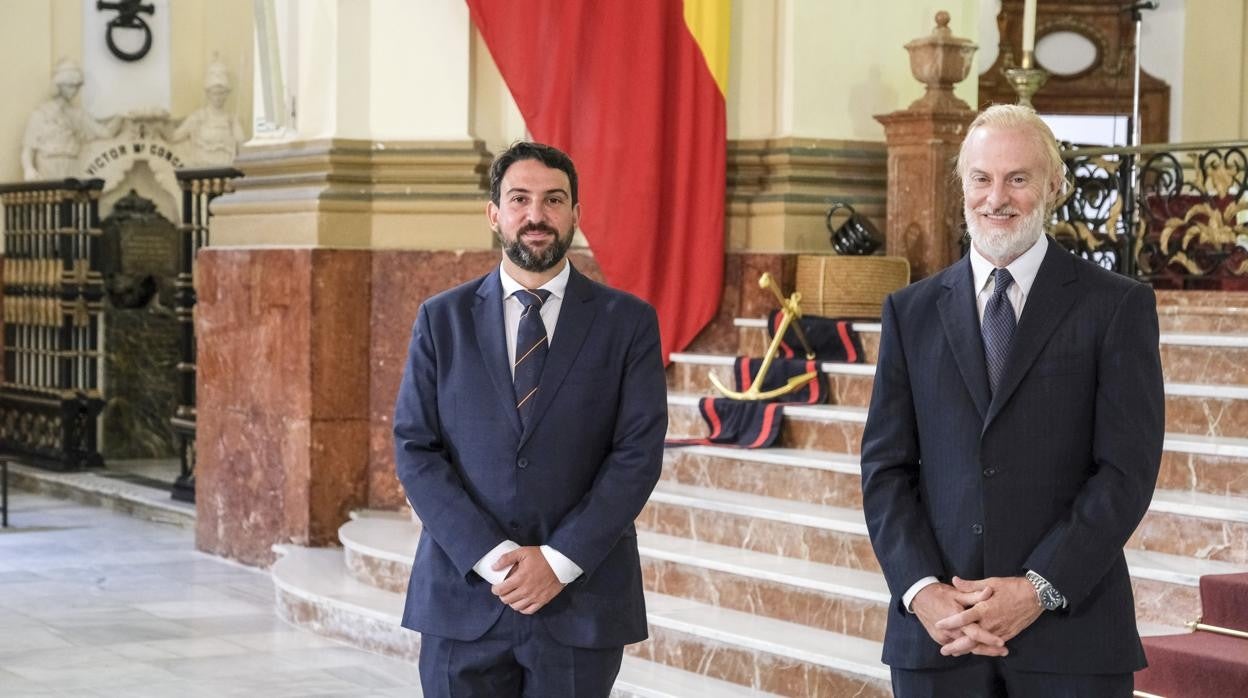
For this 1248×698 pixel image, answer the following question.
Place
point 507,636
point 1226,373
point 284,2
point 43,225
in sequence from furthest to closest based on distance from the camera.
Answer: point 43,225
point 284,2
point 1226,373
point 507,636

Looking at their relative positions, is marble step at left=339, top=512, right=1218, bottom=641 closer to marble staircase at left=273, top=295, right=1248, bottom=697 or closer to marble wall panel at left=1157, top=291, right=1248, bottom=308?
marble staircase at left=273, top=295, right=1248, bottom=697

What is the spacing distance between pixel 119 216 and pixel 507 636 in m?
9.85

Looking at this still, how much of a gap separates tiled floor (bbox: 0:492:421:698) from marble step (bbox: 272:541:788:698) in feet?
0.21

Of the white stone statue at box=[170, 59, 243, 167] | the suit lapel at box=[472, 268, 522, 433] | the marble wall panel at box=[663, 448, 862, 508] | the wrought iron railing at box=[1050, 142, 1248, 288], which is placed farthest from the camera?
the white stone statue at box=[170, 59, 243, 167]

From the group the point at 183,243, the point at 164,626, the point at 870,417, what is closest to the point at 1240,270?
the point at 164,626

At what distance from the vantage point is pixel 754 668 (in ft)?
17.8

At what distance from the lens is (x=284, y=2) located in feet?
26.6

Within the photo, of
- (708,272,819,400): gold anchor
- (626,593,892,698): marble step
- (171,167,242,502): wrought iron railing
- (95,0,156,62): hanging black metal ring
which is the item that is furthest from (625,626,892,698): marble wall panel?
(95,0,156,62): hanging black metal ring

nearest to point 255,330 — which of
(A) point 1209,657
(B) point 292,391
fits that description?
(B) point 292,391

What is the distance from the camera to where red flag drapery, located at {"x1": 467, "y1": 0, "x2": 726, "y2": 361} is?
7.59 meters

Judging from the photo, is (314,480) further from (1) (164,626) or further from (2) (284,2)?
(2) (284,2)

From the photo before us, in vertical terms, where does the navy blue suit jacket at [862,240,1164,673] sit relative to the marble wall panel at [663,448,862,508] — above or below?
above

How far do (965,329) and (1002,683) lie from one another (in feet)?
1.80

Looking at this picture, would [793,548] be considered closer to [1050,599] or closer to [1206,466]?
[1206,466]
